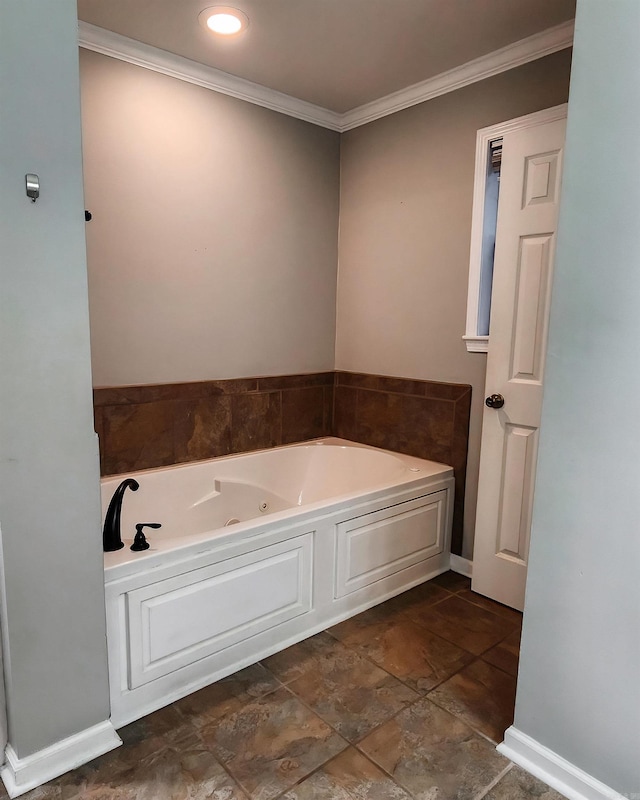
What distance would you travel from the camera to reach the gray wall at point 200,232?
8.16ft

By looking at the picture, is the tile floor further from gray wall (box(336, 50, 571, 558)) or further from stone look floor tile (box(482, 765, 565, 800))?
gray wall (box(336, 50, 571, 558))

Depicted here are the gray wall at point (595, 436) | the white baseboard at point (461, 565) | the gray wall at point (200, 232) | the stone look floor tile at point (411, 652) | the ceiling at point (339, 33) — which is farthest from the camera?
the white baseboard at point (461, 565)

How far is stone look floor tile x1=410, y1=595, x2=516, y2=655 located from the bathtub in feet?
0.71

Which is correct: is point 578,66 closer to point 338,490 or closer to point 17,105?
point 17,105

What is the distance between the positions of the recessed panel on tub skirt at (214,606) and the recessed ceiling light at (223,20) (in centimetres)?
212

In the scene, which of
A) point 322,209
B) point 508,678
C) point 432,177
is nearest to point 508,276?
point 432,177

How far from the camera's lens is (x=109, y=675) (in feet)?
5.46

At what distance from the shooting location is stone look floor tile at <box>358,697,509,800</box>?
1.53m

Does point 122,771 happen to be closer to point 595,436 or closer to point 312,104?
point 595,436

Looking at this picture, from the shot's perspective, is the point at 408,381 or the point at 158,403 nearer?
the point at 158,403

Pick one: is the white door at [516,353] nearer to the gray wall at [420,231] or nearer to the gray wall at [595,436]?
the gray wall at [420,231]

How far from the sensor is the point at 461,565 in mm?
2875

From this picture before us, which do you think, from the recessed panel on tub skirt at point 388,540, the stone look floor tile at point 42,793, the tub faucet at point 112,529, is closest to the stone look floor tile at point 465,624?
the recessed panel on tub skirt at point 388,540

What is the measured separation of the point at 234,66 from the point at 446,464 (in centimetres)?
227
